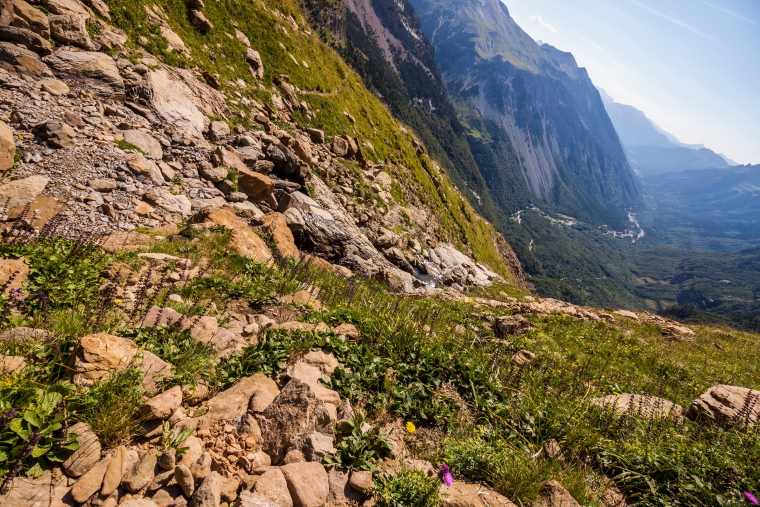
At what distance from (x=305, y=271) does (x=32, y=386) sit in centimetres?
690

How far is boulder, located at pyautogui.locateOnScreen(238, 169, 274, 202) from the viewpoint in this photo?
597 inches

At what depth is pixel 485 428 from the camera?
174 inches

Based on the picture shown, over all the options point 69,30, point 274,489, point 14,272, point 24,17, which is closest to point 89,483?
point 274,489

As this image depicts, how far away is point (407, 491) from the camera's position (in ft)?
10.0

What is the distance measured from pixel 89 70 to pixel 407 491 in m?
17.5

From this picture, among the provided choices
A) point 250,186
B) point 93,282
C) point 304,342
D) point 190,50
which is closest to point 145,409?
point 304,342

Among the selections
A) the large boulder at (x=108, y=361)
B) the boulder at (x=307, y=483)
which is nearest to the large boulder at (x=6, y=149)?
the large boulder at (x=108, y=361)

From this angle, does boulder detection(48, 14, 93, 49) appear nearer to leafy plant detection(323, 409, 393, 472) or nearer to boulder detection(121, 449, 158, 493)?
boulder detection(121, 449, 158, 493)

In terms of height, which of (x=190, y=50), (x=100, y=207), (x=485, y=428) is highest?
(x=190, y=50)

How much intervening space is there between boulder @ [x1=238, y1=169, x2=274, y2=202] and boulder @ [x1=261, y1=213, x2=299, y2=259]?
6.66ft

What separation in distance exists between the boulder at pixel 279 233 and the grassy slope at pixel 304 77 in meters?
8.93

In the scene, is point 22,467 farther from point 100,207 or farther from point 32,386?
point 100,207

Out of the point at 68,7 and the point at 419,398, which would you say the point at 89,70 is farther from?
the point at 419,398

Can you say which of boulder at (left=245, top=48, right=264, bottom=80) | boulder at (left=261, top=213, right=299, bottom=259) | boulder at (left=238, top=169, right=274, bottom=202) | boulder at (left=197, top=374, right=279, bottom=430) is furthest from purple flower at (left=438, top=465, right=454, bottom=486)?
boulder at (left=245, top=48, right=264, bottom=80)
